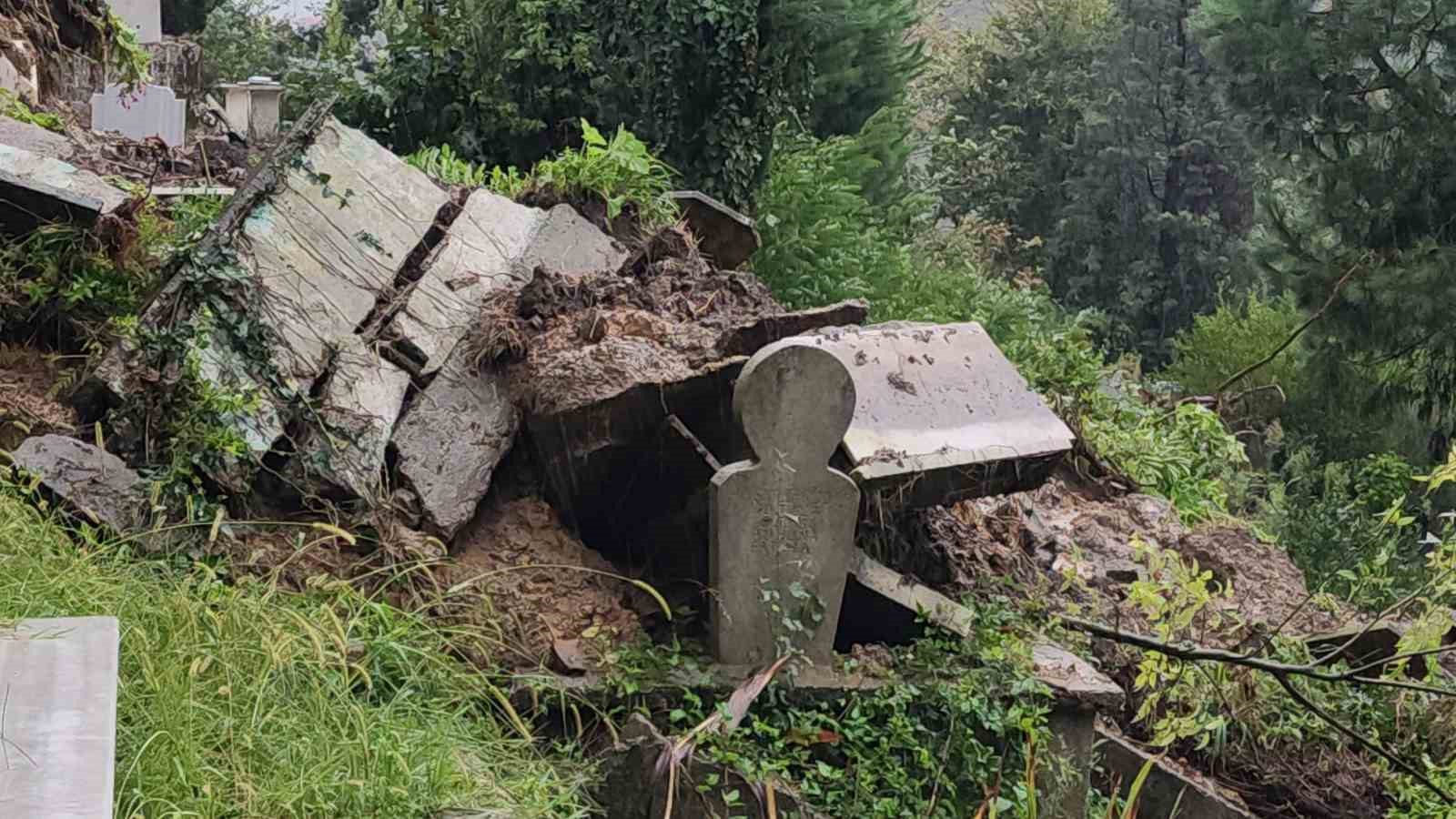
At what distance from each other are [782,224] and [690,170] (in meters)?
1.10

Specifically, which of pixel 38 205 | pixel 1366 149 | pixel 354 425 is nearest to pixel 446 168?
pixel 38 205

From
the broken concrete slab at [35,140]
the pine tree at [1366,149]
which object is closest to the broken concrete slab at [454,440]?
the broken concrete slab at [35,140]

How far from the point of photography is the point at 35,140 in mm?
6441

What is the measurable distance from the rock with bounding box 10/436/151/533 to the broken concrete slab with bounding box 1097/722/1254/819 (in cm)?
305

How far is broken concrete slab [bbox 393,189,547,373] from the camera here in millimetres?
5504

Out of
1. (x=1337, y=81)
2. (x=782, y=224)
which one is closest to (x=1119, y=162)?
(x=1337, y=81)

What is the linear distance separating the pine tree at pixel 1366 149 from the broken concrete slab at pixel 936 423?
420 inches

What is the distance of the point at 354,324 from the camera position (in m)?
5.52

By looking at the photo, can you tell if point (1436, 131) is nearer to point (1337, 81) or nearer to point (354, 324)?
point (1337, 81)

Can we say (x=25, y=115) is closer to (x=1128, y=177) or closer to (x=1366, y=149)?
(x=1366, y=149)

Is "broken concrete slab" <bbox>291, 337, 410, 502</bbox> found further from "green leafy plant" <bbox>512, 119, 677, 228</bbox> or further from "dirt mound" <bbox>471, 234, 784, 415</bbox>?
"green leafy plant" <bbox>512, 119, 677, 228</bbox>

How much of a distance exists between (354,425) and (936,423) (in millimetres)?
1848

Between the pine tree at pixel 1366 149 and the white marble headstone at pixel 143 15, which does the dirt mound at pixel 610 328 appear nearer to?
the pine tree at pixel 1366 149

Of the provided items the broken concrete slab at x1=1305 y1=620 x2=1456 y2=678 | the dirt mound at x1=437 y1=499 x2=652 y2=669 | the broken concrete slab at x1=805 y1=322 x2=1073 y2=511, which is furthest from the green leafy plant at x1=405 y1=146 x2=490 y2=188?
the broken concrete slab at x1=1305 y1=620 x2=1456 y2=678
